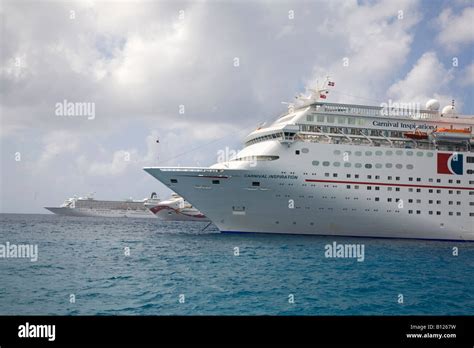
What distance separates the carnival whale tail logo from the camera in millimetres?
33281

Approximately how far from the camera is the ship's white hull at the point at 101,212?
11306 centimetres

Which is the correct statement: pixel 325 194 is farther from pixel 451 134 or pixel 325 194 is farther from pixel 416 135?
pixel 451 134

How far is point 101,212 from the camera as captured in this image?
11325 centimetres

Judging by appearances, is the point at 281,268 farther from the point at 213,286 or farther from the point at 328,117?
the point at 328,117

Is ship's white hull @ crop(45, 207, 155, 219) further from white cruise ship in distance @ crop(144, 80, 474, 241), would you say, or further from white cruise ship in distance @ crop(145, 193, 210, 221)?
white cruise ship in distance @ crop(144, 80, 474, 241)

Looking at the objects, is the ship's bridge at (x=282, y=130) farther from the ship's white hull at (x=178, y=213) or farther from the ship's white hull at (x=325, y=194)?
the ship's white hull at (x=178, y=213)

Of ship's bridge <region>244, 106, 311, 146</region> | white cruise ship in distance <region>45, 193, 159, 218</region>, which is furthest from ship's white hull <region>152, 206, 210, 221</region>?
ship's bridge <region>244, 106, 311, 146</region>

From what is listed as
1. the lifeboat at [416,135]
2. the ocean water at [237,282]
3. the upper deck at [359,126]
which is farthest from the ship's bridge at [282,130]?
the ocean water at [237,282]

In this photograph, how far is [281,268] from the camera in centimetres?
1909

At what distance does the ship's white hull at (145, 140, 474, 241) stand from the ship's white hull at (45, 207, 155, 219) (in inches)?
3404

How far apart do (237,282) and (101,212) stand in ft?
341

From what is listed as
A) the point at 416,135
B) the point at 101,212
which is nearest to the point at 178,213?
the point at 101,212

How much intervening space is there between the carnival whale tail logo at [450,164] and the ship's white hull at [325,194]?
566mm
